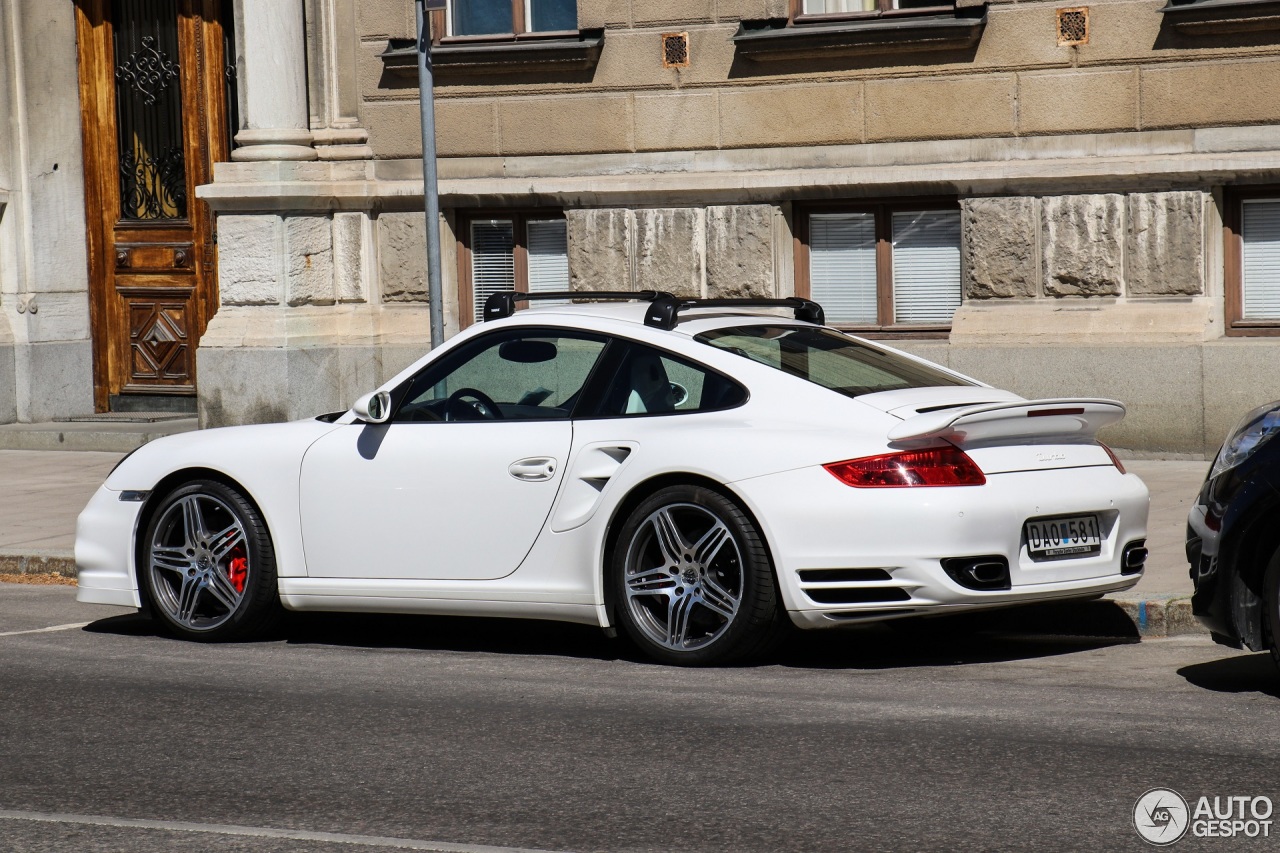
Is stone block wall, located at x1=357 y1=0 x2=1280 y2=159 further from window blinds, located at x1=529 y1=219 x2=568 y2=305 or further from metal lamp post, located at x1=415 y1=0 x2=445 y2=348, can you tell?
metal lamp post, located at x1=415 y1=0 x2=445 y2=348

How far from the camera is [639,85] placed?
14.2 m

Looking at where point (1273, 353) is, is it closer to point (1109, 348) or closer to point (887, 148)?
point (1109, 348)

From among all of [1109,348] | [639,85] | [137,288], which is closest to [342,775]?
[1109,348]

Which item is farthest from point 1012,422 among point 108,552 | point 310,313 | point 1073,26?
point 310,313

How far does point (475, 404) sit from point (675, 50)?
6879mm

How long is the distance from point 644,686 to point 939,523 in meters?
1.19

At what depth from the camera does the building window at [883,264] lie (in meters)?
13.6

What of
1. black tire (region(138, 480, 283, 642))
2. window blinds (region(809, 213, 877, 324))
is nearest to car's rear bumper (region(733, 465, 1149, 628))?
black tire (region(138, 480, 283, 642))

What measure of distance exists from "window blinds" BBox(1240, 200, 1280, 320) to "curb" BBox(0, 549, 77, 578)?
7.68 metres

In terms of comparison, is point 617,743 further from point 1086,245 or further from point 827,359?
point 1086,245

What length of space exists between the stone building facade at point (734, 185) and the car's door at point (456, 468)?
6054mm

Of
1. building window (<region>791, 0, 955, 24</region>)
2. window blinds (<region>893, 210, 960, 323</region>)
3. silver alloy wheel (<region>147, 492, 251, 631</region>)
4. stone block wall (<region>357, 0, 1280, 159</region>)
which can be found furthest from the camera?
window blinds (<region>893, 210, 960, 323</region>)

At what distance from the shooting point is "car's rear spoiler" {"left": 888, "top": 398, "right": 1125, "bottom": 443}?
6.72 metres

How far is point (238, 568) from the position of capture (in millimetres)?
8055
